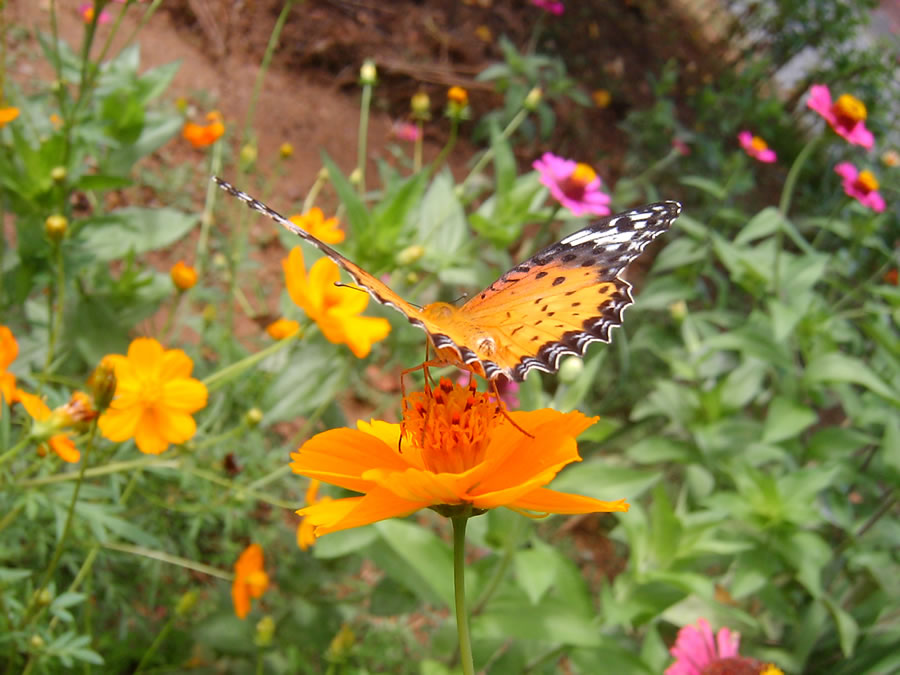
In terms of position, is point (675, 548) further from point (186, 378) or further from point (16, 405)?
point (16, 405)

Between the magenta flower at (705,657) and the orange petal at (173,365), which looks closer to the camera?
the magenta flower at (705,657)

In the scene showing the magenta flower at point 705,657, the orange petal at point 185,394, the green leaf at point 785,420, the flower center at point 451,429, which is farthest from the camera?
the green leaf at point 785,420

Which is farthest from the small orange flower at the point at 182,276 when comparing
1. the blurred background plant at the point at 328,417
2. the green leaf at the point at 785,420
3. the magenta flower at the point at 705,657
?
the green leaf at the point at 785,420

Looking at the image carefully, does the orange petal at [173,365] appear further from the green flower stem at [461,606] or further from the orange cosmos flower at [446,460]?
the green flower stem at [461,606]

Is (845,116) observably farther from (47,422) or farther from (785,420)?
(47,422)

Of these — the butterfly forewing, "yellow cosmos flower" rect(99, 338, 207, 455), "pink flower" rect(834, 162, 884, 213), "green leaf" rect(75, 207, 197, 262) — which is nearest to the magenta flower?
the butterfly forewing

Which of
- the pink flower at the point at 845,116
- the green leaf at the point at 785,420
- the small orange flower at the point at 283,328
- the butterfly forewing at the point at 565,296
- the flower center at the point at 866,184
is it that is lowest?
the green leaf at the point at 785,420
